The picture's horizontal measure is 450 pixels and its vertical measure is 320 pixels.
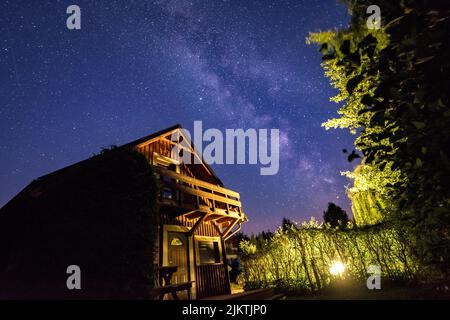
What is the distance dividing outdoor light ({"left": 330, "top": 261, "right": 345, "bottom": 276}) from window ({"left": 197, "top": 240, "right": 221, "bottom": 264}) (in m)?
5.53

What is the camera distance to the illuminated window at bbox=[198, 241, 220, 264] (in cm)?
1267

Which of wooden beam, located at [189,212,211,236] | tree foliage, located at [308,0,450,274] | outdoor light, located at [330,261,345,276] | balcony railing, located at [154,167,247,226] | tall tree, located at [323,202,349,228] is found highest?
Result: tree foliage, located at [308,0,450,274]

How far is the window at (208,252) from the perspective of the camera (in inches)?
498

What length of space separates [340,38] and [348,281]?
1115 centimetres

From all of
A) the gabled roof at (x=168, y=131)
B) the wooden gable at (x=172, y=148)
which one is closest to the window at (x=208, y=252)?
the wooden gable at (x=172, y=148)

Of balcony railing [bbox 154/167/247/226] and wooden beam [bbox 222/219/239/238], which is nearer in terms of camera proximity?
balcony railing [bbox 154/167/247/226]

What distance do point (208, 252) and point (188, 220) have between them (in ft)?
7.26

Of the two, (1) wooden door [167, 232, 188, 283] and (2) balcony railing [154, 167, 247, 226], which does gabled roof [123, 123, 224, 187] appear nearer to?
(2) balcony railing [154, 167, 247, 226]

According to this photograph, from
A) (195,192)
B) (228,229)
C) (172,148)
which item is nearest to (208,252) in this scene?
(228,229)

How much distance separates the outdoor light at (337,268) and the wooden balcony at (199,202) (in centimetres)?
500

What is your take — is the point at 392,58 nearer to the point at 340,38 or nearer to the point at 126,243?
the point at 340,38

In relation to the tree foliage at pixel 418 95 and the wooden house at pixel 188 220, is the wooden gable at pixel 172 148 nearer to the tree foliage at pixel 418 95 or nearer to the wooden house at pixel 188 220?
the wooden house at pixel 188 220

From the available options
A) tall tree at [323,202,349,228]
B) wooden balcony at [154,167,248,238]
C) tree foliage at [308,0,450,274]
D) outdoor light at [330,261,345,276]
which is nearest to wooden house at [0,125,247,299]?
wooden balcony at [154,167,248,238]

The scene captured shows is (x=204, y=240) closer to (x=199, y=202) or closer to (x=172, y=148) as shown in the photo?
(x=199, y=202)
